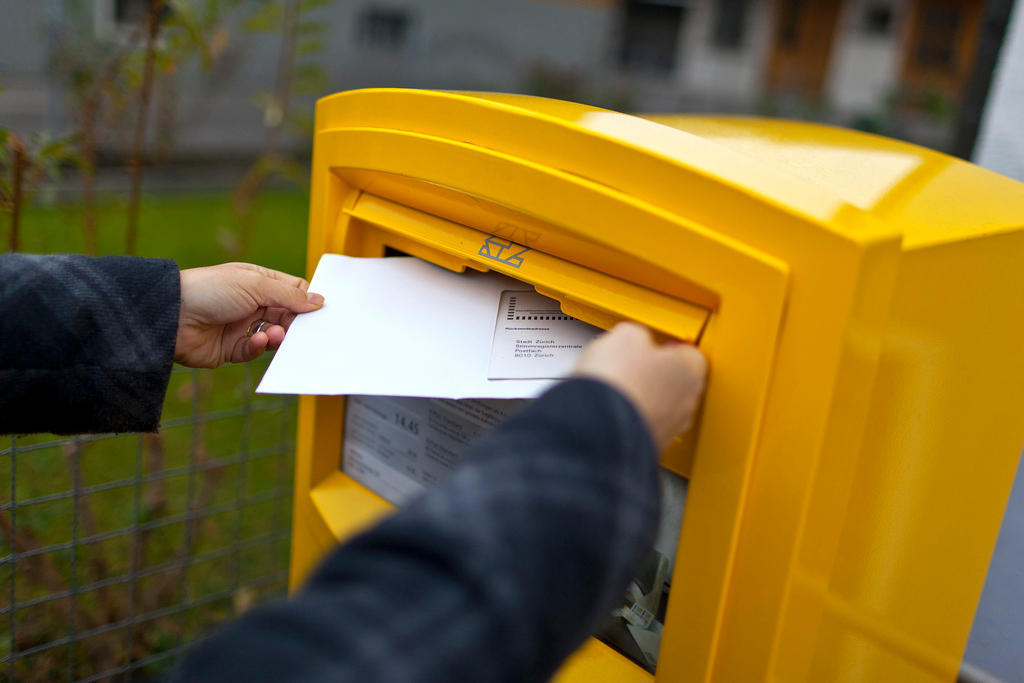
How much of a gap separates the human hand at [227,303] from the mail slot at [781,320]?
19cm

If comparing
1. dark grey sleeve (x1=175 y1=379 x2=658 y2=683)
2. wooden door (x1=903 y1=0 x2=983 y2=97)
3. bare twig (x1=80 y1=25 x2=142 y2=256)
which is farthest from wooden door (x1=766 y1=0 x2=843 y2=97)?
dark grey sleeve (x1=175 y1=379 x2=658 y2=683)

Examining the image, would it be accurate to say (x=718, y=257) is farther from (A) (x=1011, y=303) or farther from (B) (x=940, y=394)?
(A) (x=1011, y=303)

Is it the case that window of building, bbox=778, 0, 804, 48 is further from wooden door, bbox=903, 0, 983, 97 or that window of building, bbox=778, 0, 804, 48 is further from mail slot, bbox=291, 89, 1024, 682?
mail slot, bbox=291, 89, 1024, 682

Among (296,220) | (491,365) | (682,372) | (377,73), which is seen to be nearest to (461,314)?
(491,365)

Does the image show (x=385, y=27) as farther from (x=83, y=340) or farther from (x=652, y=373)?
(x=652, y=373)

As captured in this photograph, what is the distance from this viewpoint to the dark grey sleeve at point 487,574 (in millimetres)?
583

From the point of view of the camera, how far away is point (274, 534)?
7.26 feet

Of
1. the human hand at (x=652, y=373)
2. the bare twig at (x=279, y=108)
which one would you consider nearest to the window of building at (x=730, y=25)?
the bare twig at (x=279, y=108)

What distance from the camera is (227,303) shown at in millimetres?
1231

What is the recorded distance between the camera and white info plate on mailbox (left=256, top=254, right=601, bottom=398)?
3.24ft

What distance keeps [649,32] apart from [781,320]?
19940 millimetres

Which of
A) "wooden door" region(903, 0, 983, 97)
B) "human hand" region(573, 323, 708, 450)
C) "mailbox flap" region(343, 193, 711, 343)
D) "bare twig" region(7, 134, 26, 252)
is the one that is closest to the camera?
"human hand" region(573, 323, 708, 450)

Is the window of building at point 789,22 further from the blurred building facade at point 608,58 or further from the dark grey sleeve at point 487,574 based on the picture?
the dark grey sleeve at point 487,574

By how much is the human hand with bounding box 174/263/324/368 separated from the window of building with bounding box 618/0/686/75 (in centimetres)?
1885
